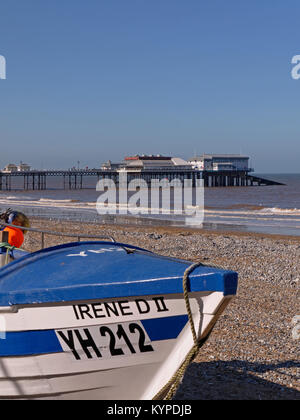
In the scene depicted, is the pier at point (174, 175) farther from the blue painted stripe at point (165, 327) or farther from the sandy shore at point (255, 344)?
the blue painted stripe at point (165, 327)

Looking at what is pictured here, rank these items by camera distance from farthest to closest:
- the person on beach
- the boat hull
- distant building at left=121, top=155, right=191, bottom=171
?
1. distant building at left=121, top=155, right=191, bottom=171
2. the person on beach
3. the boat hull

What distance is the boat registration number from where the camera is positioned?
3947mm

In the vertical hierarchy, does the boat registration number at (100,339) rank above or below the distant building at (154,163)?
below

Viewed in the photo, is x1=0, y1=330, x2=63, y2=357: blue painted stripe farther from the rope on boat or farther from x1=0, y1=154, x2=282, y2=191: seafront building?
x1=0, y1=154, x2=282, y2=191: seafront building

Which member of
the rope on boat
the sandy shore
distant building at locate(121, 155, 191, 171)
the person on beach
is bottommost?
the sandy shore

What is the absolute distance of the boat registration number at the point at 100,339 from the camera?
395cm

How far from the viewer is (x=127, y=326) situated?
12.9ft

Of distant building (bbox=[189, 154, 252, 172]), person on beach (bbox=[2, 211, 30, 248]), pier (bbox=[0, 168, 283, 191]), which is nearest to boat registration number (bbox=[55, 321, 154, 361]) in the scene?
person on beach (bbox=[2, 211, 30, 248])

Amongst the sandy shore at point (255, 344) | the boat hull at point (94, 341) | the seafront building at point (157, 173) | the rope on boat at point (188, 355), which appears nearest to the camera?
the rope on boat at point (188, 355)

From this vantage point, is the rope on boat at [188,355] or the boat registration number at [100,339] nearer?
the rope on boat at [188,355]

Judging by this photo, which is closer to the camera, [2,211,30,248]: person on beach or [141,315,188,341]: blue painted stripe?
[141,315,188,341]: blue painted stripe

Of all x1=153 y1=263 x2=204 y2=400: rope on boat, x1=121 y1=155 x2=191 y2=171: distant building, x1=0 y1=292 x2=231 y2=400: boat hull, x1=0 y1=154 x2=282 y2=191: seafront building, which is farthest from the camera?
x1=121 y1=155 x2=191 y2=171: distant building

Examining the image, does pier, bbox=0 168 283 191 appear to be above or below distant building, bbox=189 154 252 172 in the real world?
below


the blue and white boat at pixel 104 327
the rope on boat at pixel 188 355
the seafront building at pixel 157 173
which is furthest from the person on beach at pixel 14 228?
the seafront building at pixel 157 173
